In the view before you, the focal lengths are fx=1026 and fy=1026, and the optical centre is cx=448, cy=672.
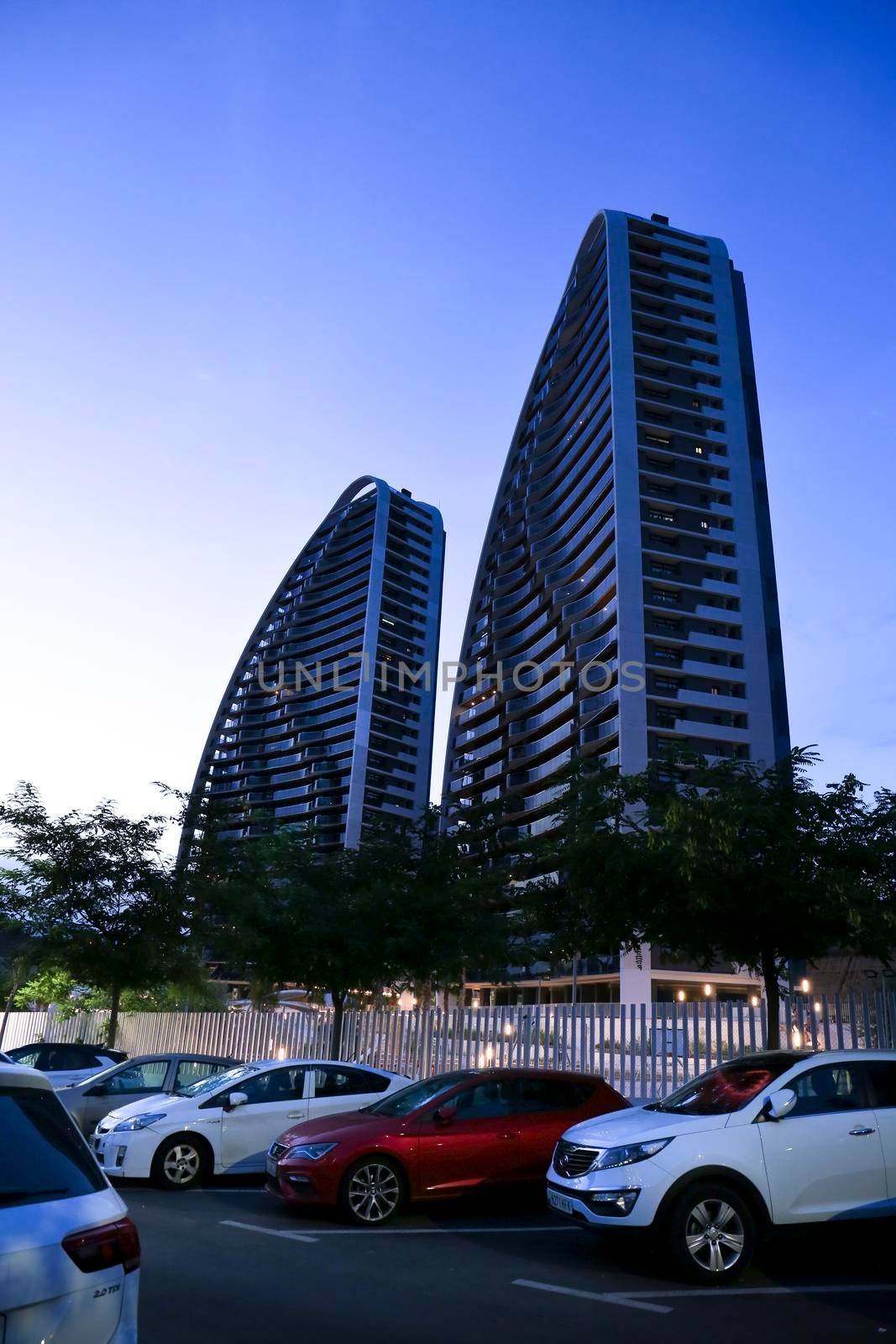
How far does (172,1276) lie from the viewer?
718 centimetres

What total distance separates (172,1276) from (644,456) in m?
77.1

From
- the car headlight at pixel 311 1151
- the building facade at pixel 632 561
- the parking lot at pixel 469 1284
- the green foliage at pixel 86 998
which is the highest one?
the building facade at pixel 632 561

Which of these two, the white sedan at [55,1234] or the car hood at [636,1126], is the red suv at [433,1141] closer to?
the car hood at [636,1126]

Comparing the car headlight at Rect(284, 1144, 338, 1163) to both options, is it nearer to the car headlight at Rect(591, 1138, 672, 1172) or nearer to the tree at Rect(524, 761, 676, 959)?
the car headlight at Rect(591, 1138, 672, 1172)

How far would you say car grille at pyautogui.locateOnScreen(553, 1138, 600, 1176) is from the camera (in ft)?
26.1

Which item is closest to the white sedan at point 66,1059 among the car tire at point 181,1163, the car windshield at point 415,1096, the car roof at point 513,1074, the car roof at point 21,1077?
the car tire at point 181,1163

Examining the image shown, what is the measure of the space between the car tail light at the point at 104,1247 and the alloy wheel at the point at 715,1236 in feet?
16.5

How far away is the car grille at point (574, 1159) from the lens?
7.95 metres

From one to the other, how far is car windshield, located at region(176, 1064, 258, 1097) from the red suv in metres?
1.57

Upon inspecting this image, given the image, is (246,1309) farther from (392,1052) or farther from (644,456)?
(644,456)

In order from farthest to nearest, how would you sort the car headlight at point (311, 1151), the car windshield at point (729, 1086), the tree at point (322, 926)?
the tree at point (322, 926) < the car headlight at point (311, 1151) < the car windshield at point (729, 1086)

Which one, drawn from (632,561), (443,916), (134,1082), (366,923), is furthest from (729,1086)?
(632,561)

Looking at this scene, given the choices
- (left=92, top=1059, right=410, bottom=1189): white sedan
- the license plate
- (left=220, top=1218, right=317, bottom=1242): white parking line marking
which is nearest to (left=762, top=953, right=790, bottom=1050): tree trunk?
(left=92, top=1059, right=410, bottom=1189): white sedan

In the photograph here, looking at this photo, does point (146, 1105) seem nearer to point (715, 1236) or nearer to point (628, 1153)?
point (628, 1153)
